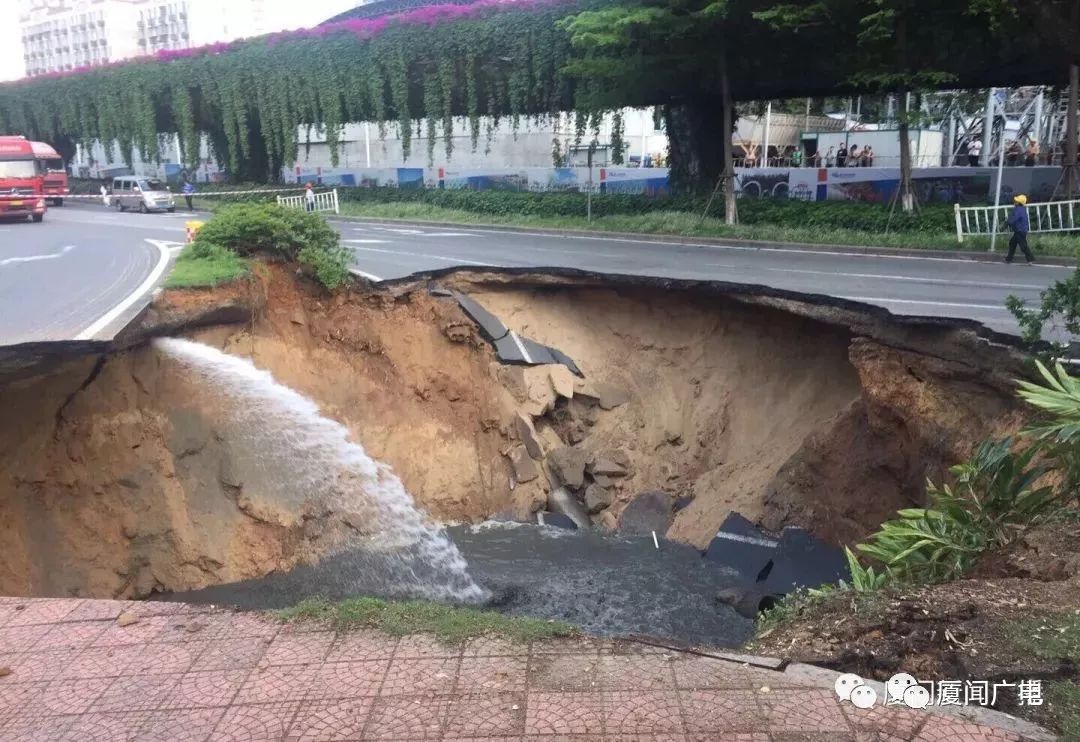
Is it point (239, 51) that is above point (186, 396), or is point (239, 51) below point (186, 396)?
above

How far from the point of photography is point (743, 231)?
770 inches

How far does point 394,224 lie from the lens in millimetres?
Result: 26234

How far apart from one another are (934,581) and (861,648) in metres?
1.08

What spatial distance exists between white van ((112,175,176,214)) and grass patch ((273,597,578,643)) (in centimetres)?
3120

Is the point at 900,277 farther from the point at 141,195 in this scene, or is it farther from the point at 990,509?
the point at 141,195

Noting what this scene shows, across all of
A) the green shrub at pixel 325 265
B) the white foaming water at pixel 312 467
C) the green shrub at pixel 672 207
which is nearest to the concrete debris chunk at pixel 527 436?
the white foaming water at pixel 312 467

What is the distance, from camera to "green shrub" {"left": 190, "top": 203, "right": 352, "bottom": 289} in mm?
→ 11945

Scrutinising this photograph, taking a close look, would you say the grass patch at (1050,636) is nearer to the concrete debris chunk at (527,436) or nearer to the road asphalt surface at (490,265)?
the road asphalt surface at (490,265)

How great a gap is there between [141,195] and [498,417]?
26.0 metres

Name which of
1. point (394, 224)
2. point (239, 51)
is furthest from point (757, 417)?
point (239, 51)

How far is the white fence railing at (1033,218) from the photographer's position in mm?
17453

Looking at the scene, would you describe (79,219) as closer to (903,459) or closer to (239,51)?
(239,51)

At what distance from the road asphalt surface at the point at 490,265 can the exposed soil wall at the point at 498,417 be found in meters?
0.72

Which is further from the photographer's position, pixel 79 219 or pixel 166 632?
pixel 79 219
